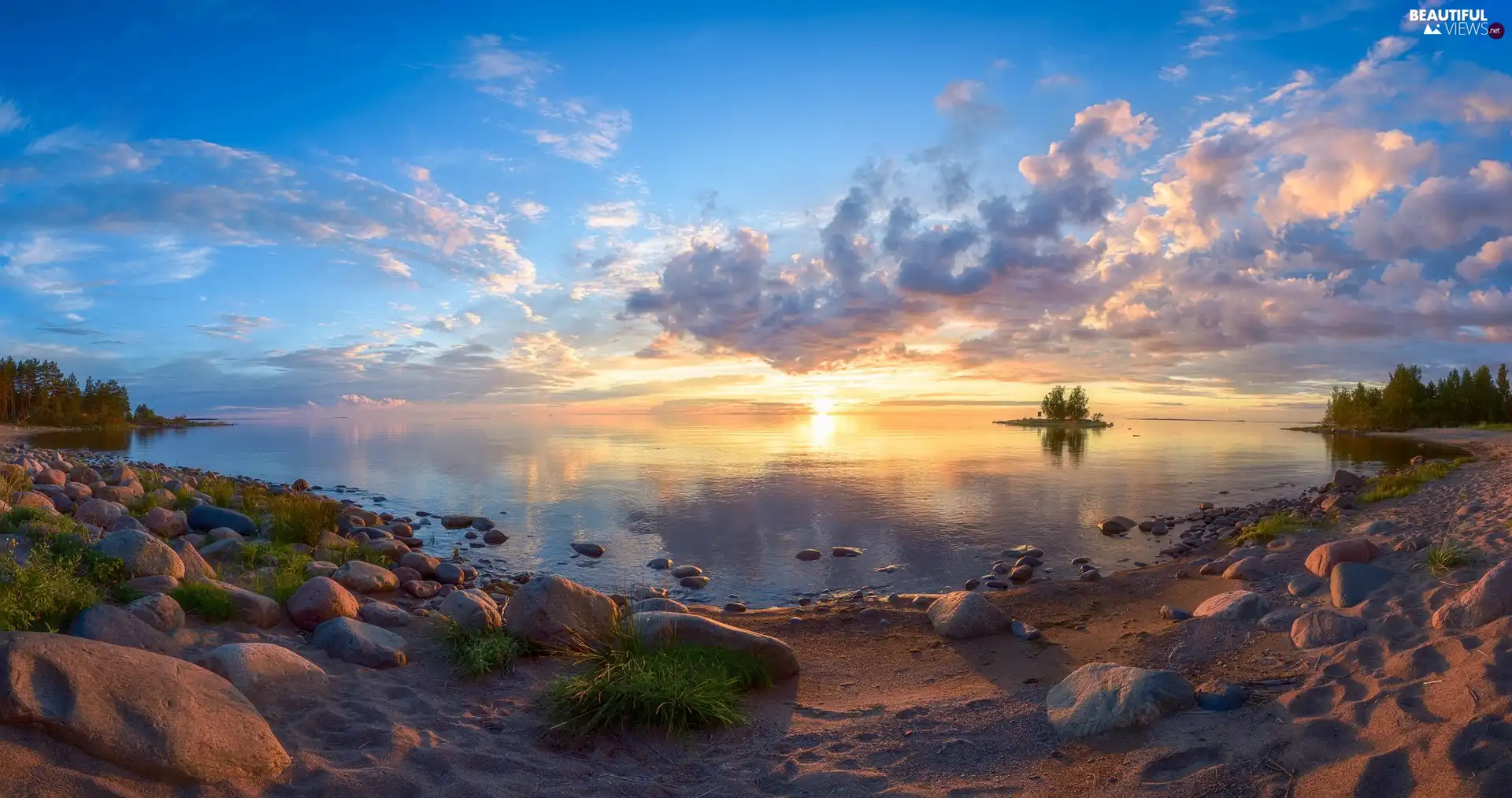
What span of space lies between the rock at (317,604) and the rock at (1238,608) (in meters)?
10.5

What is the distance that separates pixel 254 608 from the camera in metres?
7.92

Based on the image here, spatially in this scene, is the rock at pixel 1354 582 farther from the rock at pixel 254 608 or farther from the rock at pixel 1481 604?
the rock at pixel 254 608

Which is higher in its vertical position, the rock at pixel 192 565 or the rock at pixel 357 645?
the rock at pixel 192 565

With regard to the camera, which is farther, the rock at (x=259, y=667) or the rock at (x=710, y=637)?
the rock at (x=710, y=637)

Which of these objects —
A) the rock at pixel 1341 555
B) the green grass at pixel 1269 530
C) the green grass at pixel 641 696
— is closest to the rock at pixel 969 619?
the green grass at pixel 641 696

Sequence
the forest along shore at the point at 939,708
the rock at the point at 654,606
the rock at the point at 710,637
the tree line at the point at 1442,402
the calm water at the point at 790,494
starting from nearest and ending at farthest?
the forest along shore at the point at 939,708 < the rock at the point at 710,637 < the rock at the point at 654,606 < the calm water at the point at 790,494 < the tree line at the point at 1442,402

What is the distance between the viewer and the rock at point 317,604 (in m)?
8.27

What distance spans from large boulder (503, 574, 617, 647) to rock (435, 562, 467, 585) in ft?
Answer: 17.9

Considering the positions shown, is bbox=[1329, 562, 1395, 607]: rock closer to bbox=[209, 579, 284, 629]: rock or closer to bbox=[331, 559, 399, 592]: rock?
bbox=[209, 579, 284, 629]: rock

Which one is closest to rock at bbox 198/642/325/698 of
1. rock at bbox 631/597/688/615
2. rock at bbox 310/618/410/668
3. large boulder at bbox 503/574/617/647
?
rock at bbox 310/618/410/668

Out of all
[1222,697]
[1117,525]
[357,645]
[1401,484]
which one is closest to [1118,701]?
[1222,697]

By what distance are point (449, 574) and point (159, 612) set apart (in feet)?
22.5

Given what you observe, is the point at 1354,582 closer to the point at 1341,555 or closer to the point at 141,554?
the point at 1341,555

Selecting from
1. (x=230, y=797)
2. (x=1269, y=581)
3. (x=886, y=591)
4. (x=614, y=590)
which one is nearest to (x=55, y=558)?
(x=230, y=797)
